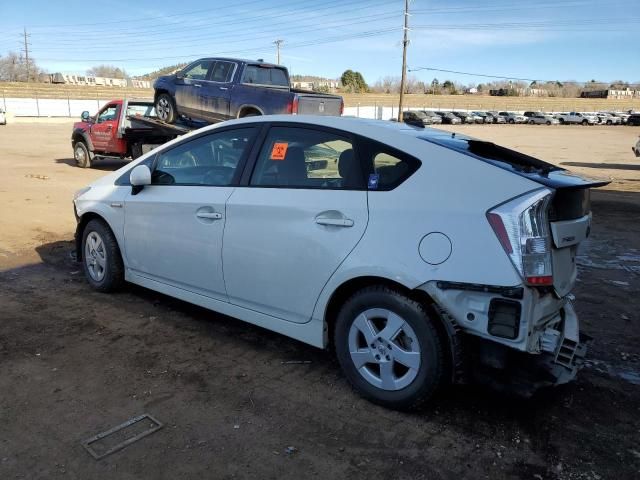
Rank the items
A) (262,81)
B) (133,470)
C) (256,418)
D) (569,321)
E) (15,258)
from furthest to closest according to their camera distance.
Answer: (262,81) < (15,258) < (569,321) < (256,418) < (133,470)

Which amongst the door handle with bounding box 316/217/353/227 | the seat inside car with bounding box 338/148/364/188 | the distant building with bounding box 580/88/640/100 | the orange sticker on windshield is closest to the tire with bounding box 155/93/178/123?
the orange sticker on windshield

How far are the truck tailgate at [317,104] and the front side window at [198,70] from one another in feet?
8.81

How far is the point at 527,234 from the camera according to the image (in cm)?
271

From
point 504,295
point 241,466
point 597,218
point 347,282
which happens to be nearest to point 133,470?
point 241,466

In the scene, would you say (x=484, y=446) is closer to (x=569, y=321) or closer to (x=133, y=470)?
(x=569, y=321)

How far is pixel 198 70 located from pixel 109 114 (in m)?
4.46

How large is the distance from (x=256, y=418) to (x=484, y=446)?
124cm

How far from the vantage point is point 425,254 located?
2.88 meters

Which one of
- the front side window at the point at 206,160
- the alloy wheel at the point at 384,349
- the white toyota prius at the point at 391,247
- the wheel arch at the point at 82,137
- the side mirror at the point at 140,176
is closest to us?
the white toyota prius at the point at 391,247

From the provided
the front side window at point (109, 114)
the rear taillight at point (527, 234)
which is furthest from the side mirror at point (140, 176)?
the front side window at point (109, 114)

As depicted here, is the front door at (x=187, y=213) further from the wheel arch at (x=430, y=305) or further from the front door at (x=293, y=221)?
the wheel arch at (x=430, y=305)

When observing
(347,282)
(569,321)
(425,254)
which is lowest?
(569,321)

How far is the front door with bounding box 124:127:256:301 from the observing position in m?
3.89

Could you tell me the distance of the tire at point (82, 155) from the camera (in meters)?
15.6
